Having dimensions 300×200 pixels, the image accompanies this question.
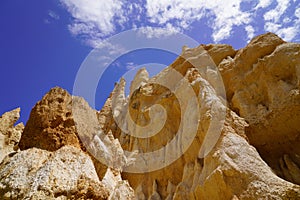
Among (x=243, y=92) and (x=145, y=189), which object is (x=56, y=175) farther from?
(x=145, y=189)

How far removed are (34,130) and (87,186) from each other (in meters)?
0.87

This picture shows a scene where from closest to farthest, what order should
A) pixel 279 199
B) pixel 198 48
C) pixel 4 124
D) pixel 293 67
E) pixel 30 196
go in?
1. pixel 30 196
2. pixel 279 199
3. pixel 293 67
4. pixel 4 124
5. pixel 198 48

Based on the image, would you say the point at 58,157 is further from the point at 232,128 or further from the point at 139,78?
the point at 139,78

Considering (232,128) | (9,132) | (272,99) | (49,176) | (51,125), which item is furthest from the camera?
(9,132)

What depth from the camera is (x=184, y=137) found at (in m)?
9.06

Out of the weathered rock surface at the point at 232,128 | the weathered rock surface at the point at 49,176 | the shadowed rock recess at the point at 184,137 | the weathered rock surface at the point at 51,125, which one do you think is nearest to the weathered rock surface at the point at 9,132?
the shadowed rock recess at the point at 184,137

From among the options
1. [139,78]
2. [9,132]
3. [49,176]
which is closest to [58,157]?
[49,176]

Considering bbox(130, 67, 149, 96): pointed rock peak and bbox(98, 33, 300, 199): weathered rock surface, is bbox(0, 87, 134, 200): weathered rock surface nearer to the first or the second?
bbox(98, 33, 300, 199): weathered rock surface

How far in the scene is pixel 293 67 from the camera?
318 inches

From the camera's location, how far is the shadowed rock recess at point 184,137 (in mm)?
1775

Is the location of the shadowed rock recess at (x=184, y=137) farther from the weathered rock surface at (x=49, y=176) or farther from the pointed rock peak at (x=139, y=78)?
the pointed rock peak at (x=139, y=78)

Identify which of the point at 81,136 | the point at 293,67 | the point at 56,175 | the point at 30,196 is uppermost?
the point at 293,67

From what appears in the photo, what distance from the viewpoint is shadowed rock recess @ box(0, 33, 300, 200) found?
178cm

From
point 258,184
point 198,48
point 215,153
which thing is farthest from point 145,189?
point 198,48
